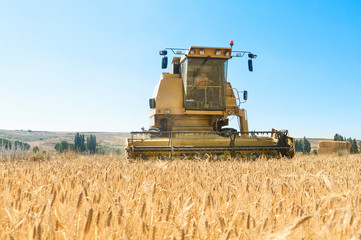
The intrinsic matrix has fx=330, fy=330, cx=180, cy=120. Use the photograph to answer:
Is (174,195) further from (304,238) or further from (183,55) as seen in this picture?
(183,55)

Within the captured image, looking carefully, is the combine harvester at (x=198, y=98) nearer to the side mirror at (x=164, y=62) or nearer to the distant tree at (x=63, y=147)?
the side mirror at (x=164, y=62)

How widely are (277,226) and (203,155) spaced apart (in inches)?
238

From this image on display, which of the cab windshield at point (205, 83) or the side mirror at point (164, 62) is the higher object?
the side mirror at point (164, 62)

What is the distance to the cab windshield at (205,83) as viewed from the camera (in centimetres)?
972

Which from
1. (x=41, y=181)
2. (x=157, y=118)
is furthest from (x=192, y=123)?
(x=41, y=181)

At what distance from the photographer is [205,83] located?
9836 mm

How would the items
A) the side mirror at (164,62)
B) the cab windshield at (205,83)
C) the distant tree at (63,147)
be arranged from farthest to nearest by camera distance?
the distant tree at (63,147)
the cab windshield at (205,83)
the side mirror at (164,62)

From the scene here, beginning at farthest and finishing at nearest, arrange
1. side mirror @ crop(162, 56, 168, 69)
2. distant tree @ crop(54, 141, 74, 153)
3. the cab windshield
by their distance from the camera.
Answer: distant tree @ crop(54, 141, 74, 153) < the cab windshield < side mirror @ crop(162, 56, 168, 69)

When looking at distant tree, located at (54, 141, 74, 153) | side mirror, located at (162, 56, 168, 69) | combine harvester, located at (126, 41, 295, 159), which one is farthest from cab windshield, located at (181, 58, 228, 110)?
distant tree, located at (54, 141, 74, 153)

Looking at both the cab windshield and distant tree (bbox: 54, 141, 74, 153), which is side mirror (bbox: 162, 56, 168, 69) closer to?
the cab windshield

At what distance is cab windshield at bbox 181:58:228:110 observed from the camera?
31.9 ft

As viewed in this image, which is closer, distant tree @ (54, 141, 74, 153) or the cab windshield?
the cab windshield

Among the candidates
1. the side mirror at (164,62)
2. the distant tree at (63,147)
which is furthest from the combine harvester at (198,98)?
the distant tree at (63,147)

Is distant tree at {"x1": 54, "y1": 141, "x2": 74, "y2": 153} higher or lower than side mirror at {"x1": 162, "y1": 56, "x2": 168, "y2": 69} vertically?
lower
